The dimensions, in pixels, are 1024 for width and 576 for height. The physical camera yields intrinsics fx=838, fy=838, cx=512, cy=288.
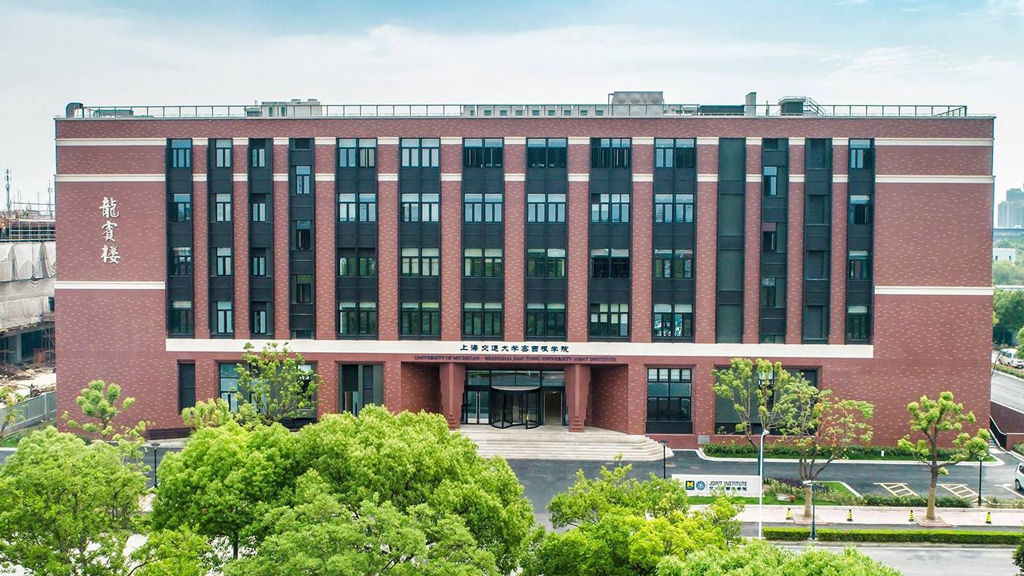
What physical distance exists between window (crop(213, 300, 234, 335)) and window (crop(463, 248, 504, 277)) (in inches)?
577

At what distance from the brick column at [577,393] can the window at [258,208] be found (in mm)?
20743

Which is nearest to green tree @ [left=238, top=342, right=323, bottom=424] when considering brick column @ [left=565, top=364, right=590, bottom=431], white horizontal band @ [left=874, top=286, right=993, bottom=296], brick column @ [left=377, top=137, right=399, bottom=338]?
brick column @ [left=377, top=137, right=399, bottom=338]

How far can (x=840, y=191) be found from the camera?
49.2 metres

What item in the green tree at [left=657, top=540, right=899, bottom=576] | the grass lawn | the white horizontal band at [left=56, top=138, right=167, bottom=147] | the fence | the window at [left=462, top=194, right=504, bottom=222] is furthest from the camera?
the fence

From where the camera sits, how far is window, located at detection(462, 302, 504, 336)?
5066 cm

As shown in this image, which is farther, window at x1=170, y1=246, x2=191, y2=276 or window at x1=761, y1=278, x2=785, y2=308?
window at x1=170, y1=246, x2=191, y2=276

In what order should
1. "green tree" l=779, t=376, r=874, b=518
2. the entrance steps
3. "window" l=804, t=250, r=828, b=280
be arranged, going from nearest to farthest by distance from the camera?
"green tree" l=779, t=376, r=874, b=518 → the entrance steps → "window" l=804, t=250, r=828, b=280

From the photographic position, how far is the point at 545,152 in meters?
50.0

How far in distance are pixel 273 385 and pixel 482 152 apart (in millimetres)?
18233

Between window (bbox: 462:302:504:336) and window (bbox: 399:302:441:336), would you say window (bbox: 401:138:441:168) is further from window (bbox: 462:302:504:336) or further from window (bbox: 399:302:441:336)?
window (bbox: 462:302:504:336)

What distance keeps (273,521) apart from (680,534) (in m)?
11.1

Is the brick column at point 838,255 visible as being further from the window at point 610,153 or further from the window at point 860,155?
the window at point 610,153

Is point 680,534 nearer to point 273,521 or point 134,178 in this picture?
point 273,521

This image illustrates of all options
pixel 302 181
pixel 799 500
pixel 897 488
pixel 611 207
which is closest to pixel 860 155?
pixel 611 207
